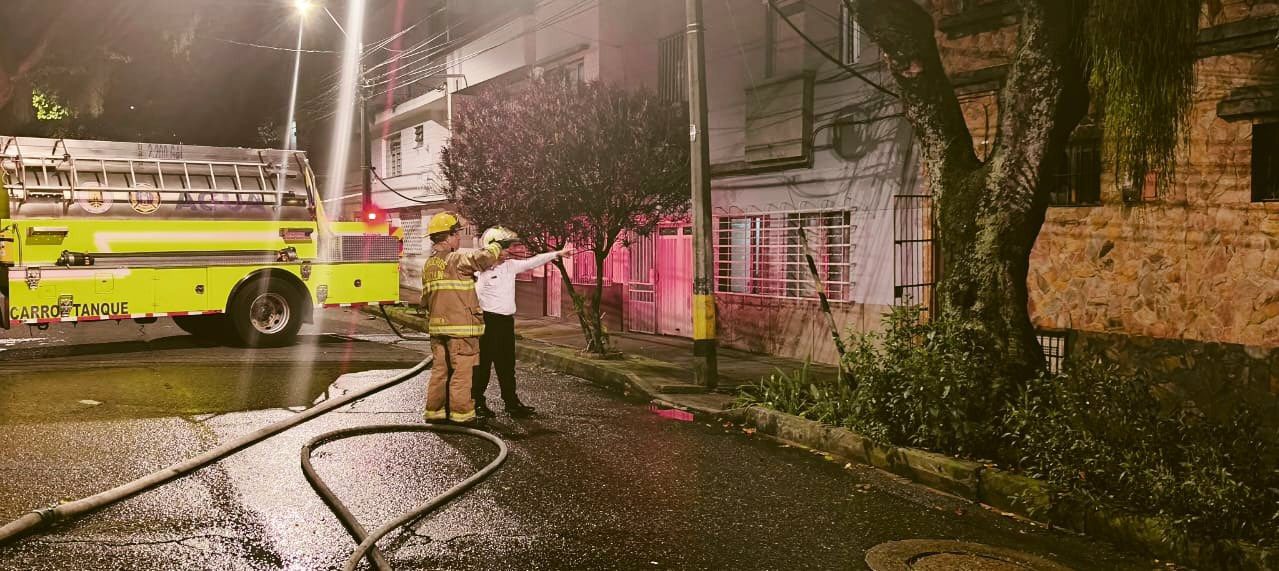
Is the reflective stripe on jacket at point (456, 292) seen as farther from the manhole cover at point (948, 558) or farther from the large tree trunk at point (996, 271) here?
the manhole cover at point (948, 558)

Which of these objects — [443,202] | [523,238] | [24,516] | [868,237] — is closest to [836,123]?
[868,237]

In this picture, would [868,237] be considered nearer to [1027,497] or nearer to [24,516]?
[1027,497]

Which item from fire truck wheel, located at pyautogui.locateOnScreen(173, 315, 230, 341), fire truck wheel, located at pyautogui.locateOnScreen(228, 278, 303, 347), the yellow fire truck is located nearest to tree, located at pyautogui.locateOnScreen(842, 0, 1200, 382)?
the yellow fire truck

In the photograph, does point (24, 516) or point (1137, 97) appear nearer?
point (24, 516)

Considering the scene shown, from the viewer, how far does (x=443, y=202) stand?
88.2 feet

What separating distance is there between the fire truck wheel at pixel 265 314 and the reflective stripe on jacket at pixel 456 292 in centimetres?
588

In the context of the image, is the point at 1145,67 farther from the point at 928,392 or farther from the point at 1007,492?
the point at 1007,492

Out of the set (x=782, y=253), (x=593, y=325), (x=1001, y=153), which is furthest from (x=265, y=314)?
(x=1001, y=153)

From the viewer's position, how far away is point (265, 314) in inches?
534

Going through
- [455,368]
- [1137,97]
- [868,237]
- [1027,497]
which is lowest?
[1027,497]

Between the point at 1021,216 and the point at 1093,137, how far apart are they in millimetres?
3816

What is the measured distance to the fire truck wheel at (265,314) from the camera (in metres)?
13.1

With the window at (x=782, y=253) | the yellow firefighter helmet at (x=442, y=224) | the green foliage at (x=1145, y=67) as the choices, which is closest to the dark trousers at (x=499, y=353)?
the yellow firefighter helmet at (x=442, y=224)

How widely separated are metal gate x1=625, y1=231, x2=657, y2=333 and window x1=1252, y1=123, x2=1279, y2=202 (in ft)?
31.0
